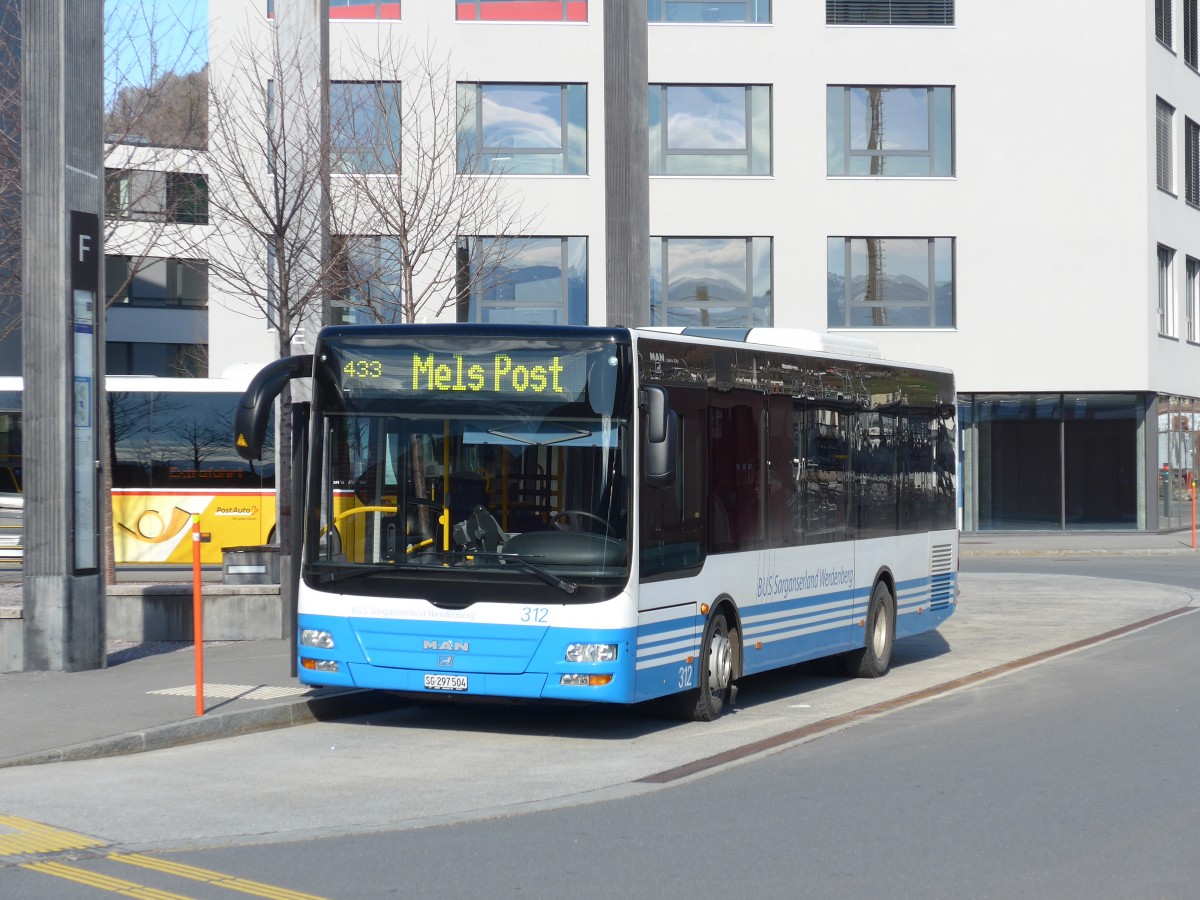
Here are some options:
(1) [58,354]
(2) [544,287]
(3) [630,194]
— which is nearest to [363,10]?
(2) [544,287]

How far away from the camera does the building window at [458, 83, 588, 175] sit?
118 ft

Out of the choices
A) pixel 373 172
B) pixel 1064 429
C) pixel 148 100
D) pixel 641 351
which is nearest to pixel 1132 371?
pixel 1064 429

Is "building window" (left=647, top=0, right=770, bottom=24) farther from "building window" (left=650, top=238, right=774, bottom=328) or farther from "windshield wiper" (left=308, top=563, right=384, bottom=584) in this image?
"windshield wiper" (left=308, top=563, right=384, bottom=584)

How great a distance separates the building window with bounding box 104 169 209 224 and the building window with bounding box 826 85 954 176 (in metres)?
19.5

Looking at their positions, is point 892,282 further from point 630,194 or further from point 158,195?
point 630,194

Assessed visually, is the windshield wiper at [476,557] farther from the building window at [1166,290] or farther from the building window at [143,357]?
the building window at [143,357]

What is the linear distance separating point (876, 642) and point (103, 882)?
28.9 ft

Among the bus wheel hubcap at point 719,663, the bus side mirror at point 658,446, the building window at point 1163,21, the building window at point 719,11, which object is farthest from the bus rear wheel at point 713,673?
the building window at point 1163,21

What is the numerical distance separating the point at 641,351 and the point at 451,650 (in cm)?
225

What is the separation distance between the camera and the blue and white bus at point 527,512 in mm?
10297

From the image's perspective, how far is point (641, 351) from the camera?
34.6ft

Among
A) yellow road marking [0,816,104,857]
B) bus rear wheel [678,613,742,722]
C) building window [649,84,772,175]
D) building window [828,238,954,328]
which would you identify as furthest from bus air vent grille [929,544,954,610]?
building window [649,84,772,175]

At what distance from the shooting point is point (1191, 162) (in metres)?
41.4

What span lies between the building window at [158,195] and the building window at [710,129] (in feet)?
55.5
